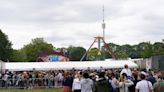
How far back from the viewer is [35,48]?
17075 cm

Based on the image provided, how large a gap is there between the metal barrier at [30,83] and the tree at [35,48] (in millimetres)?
118243

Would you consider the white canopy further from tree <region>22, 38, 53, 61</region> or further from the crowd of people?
tree <region>22, 38, 53, 61</region>

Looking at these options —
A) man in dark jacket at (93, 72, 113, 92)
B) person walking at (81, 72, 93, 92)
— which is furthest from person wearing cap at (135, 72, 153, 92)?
person walking at (81, 72, 93, 92)

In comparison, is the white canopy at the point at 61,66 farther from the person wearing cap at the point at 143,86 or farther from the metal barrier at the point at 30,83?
the person wearing cap at the point at 143,86

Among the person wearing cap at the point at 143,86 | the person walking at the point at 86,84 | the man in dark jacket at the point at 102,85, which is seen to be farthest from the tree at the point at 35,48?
the person wearing cap at the point at 143,86

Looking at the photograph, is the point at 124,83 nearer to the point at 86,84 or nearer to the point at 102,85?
the point at 86,84

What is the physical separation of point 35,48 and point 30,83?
12606 cm

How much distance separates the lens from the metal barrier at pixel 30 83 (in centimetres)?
4484

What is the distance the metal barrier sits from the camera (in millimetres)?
44844

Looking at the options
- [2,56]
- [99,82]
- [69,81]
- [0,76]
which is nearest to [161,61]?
[0,76]

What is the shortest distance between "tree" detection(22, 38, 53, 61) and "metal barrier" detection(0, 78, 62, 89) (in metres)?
118

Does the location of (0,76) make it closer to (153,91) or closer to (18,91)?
(18,91)

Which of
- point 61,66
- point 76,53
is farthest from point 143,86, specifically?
point 76,53

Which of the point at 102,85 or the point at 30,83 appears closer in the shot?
the point at 102,85
